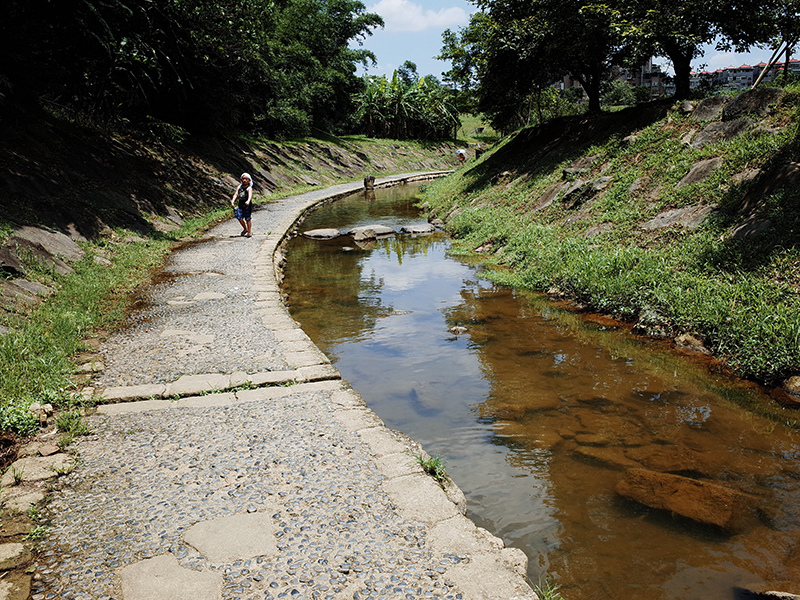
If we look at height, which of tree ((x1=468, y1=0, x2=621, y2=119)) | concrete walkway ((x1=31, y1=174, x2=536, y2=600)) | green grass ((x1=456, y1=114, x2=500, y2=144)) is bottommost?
concrete walkway ((x1=31, y1=174, x2=536, y2=600))

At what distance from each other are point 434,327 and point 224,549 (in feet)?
15.8

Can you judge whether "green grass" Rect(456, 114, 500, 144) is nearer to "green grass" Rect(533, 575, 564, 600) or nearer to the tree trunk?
the tree trunk

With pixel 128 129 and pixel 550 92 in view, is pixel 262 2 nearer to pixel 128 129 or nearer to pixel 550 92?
pixel 128 129

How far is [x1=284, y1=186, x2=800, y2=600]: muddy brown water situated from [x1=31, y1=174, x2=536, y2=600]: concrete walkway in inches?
24.6

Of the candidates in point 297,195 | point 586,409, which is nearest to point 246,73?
point 297,195

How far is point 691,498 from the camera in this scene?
339cm

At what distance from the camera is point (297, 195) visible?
22.6 meters

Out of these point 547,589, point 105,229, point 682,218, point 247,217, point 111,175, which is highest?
point 111,175

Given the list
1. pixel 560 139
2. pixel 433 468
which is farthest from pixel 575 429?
pixel 560 139

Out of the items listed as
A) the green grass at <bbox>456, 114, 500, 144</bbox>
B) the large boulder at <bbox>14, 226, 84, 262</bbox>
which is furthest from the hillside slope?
the green grass at <bbox>456, 114, 500, 144</bbox>

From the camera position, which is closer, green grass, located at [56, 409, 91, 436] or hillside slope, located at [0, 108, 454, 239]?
green grass, located at [56, 409, 91, 436]

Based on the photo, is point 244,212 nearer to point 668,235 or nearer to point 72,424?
point 668,235

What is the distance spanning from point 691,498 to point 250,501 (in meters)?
2.78

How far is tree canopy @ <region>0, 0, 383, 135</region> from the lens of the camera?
35.1 ft
